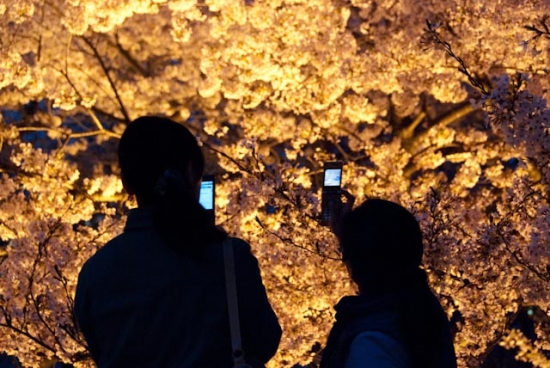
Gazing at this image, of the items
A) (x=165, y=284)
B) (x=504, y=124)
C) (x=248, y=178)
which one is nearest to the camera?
(x=165, y=284)

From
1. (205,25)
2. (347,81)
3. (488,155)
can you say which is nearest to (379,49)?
(347,81)

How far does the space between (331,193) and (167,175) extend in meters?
1.40

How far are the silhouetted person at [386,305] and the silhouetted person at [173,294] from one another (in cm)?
20

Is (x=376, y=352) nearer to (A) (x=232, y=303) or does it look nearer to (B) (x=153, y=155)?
(A) (x=232, y=303)

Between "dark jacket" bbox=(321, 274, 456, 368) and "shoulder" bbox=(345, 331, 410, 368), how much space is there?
0.04ft

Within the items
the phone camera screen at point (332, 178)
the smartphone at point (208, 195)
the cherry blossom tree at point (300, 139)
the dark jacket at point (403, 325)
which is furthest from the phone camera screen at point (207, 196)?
the cherry blossom tree at point (300, 139)

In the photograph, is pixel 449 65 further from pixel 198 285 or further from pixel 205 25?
pixel 198 285

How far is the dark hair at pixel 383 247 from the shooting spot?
70.1 inches

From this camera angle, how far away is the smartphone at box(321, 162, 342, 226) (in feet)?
9.39

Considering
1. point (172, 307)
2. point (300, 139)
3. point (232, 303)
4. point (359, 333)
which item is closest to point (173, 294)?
point (172, 307)

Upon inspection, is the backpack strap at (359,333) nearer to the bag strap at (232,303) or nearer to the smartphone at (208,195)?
the bag strap at (232,303)

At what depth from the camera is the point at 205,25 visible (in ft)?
32.2

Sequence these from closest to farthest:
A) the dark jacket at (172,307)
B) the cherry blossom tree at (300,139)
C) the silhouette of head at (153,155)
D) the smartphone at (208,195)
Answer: the dark jacket at (172,307) → the silhouette of head at (153,155) → the smartphone at (208,195) → the cherry blossom tree at (300,139)

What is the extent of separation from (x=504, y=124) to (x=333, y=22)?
4.99m
